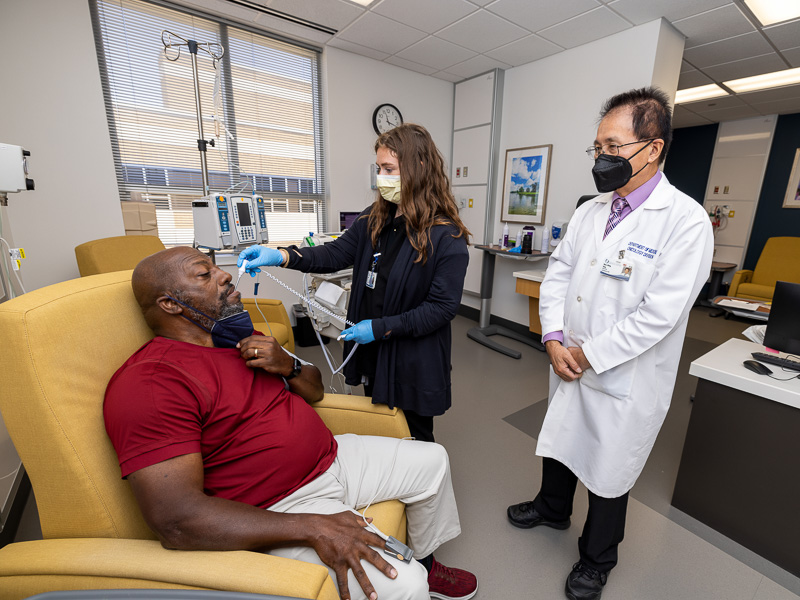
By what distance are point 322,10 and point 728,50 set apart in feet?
11.4

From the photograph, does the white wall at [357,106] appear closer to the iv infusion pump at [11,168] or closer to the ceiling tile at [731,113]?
the iv infusion pump at [11,168]

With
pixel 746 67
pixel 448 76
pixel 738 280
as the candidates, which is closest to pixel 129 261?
pixel 448 76

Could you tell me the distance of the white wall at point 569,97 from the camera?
2947mm

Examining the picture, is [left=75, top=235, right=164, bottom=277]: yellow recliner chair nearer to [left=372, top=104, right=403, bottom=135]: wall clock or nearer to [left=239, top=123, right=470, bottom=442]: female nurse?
[left=239, top=123, right=470, bottom=442]: female nurse

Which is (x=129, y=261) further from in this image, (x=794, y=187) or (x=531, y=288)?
(x=794, y=187)

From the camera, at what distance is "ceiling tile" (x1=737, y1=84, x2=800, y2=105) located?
413cm

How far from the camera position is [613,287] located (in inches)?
48.1

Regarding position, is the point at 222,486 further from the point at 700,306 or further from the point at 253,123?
the point at 700,306

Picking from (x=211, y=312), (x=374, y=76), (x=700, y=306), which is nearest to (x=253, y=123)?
(x=374, y=76)

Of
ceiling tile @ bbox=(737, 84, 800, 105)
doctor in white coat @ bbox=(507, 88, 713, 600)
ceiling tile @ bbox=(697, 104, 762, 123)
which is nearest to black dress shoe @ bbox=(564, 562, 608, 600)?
doctor in white coat @ bbox=(507, 88, 713, 600)

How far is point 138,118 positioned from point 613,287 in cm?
353

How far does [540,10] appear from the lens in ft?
9.11

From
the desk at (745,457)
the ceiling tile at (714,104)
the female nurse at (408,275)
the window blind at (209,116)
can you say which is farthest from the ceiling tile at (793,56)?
the window blind at (209,116)

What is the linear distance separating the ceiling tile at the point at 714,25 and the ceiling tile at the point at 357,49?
8.04 feet
